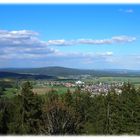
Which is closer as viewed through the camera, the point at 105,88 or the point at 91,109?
the point at 105,88

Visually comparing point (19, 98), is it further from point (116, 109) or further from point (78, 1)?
point (78, 1)

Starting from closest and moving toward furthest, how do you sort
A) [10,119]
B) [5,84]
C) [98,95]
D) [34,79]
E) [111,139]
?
[111,139] → [5,84] → [34,79] → [10,119] → [98,95]

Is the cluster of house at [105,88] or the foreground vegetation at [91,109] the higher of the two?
the cluster of house at [105,88]

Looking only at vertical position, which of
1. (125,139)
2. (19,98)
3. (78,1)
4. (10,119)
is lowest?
(10,119)

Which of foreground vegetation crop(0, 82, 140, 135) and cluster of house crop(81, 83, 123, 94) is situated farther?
cluster of house crop(81, 83, 123, 94)

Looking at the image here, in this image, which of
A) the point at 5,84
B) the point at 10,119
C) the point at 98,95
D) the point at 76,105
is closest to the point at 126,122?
the point at 98,95

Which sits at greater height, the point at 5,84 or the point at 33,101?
the point at 5,84

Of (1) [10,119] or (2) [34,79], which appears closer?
(2) [34,79]

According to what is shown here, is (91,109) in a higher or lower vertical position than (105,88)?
lower

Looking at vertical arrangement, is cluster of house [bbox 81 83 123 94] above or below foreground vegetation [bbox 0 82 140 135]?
above

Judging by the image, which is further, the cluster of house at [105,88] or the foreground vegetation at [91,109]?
the cluster of house at [105,88]

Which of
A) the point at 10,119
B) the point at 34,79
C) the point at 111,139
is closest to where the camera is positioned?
the point at 111,139
